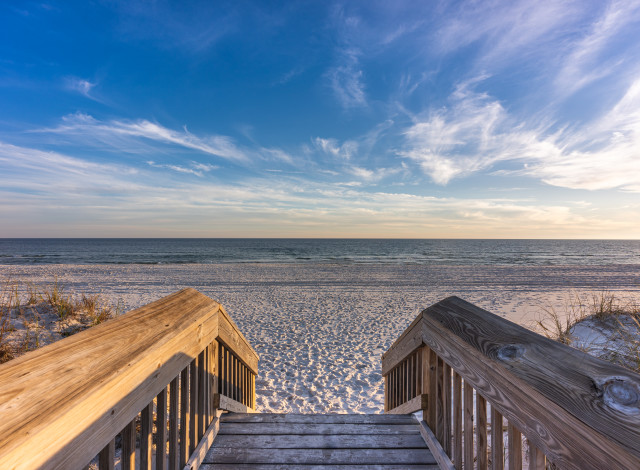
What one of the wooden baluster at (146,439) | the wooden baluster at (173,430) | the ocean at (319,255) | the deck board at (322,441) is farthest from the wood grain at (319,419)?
the ocean at (319,255)

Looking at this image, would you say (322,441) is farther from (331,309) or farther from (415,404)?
(331,309)

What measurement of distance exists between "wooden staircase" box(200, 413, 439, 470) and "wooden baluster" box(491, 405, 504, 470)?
2.32 ft

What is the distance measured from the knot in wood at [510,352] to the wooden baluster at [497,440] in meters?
0.29

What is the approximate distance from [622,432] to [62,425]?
142cm

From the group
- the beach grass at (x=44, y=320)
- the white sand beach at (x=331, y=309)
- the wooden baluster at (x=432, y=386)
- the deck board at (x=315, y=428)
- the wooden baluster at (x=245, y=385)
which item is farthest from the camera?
the white sand beach at (x=331, y=309)

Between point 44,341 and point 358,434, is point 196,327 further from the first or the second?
point 44,341

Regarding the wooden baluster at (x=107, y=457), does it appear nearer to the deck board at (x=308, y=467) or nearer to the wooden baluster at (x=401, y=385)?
the deck board at (x=308, y=467)

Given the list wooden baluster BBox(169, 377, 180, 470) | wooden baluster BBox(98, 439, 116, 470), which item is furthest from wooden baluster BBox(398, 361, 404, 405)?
wooden baluster BBox(98, 439, 116, 470)

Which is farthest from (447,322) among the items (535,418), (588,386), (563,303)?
(563,303)

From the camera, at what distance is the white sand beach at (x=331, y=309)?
4.77 m

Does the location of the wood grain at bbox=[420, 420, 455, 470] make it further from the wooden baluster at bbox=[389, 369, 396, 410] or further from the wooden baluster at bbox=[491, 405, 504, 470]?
the wooden baluster at bbox=[389, 369, 396, 410]

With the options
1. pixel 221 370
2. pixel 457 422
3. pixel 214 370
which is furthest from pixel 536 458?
pixel 221 370

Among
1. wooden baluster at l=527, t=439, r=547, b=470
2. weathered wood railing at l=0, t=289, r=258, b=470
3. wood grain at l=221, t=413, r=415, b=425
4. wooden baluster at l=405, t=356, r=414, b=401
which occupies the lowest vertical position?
wood grain at l=221, t=413, r=415, b=425

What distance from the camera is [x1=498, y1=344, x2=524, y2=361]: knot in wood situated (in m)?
1.18
